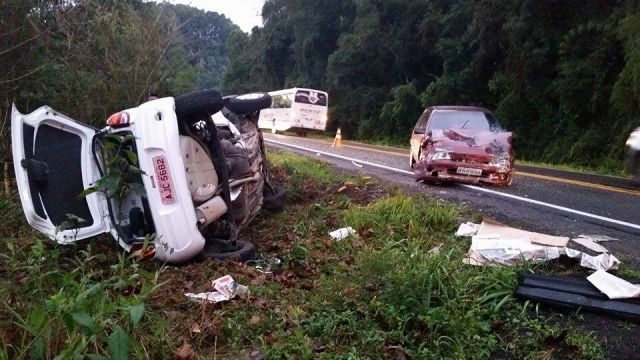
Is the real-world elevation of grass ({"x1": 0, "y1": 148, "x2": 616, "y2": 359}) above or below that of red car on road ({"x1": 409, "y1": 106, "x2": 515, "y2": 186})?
above

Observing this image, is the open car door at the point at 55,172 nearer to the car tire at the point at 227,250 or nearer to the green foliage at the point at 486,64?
the car tire at the point at 227,250

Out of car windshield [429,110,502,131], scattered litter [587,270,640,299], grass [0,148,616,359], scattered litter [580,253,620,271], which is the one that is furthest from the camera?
car windshield [429,110,502,131]

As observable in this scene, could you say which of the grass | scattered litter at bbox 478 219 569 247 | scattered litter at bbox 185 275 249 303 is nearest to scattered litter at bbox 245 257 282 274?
the grass

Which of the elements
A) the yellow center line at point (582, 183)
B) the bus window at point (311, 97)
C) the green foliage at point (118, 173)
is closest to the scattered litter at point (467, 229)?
the green foliage at point (118, 173)

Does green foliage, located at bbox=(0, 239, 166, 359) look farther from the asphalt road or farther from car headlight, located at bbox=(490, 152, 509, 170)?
car headlight, located at bbox=(490, 152, 509, 170)

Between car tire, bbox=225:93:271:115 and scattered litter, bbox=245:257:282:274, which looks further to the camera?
car tire, bbox=225:93:271:115

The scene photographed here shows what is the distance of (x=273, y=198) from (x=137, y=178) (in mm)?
2775

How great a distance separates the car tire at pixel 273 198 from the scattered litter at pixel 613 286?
408cm

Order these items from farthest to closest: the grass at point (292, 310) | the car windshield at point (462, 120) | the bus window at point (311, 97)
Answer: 1. the bus window at point (311, 97)
2. the car windshield at point (462, 120)
3. the grass at point (292, 310)

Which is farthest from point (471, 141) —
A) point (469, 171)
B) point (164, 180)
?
point (164, 180)

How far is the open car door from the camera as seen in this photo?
5223mm

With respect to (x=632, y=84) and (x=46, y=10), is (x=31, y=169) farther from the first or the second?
(x=632, y=84)

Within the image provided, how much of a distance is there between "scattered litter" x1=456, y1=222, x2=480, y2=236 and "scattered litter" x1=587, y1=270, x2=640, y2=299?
154 centimetres

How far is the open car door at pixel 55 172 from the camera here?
5.22 metres
